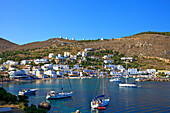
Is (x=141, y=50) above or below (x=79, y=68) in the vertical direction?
above

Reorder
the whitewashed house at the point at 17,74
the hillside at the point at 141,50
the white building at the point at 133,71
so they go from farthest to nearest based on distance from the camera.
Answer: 1. the hillside at the point at 141,50
2. the white building at the point at 133,71
3. the whitewashed house at the point at 17,74

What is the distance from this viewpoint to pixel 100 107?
2764cm

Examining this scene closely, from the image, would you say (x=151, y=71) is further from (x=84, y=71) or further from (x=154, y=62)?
(x=84, y=71)

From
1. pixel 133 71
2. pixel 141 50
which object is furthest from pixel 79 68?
pixel 141 50

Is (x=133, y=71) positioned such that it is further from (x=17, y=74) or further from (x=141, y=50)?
(x=17, y=74)

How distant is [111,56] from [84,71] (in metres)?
36.5

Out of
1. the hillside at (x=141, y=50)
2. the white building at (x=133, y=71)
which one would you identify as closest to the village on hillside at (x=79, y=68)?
the white building at (x=133, y=71)

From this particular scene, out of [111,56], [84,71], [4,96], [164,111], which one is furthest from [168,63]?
[4,96]

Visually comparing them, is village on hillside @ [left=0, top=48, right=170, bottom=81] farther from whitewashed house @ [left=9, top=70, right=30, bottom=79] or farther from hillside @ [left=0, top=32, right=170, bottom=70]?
hillside @ [left=0, top=32, right=170, bottom=70]

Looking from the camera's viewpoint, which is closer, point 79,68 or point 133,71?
point 133,71

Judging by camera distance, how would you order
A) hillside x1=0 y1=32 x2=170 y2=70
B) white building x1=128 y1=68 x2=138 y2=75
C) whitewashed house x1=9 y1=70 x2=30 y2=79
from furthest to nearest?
hillside x1=0 y1=32 x2=170 y2=70 < white building x1=128 y1=68 x2=138 y2=75 < whitewashed house x1=9 y1=70 x2=30 y2=79

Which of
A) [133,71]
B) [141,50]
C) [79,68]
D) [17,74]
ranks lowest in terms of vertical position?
[17,74]

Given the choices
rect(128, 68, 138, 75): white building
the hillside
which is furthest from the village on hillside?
the hillside

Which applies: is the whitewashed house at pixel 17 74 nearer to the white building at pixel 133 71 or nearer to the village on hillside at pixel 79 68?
the village on hillside at pixel 79 68
